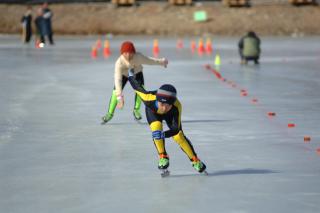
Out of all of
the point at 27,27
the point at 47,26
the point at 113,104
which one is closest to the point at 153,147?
the point at 113,104

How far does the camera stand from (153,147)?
13.3 m

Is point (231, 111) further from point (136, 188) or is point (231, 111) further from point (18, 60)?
point (18, 60)

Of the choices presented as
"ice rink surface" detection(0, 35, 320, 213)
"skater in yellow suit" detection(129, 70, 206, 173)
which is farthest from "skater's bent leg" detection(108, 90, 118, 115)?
"skater in yellow suit" detection(129, 70, 206, 173)

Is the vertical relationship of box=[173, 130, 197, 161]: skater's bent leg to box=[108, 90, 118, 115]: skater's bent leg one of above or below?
above

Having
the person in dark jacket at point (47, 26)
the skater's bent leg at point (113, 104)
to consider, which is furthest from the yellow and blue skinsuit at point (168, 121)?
the person in dark jacket at point (47, 26)

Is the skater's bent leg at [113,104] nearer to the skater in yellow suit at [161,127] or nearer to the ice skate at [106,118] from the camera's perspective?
the ice skate at [106,118]

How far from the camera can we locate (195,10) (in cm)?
6241

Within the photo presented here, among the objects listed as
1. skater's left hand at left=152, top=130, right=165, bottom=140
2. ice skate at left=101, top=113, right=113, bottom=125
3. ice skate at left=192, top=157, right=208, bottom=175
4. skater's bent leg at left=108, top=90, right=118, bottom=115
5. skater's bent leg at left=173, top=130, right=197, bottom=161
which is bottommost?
ice skate at left=101, top=113, right=113, bottom=125

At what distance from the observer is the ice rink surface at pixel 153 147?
9.58 metres

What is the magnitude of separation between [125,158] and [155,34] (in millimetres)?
47761

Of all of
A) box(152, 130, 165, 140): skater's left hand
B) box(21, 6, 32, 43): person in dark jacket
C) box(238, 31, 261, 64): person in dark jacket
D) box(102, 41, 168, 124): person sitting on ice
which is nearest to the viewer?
box(152, 130, 165, 140): skater's left hand

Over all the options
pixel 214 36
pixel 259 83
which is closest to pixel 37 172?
pixel 259 83

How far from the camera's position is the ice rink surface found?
9578 mm

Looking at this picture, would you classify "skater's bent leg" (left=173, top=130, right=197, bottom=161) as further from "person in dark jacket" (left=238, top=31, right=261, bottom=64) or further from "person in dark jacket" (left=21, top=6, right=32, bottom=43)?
"person in dark jacket" (left=21, top=6, right=32, bottom=43)
